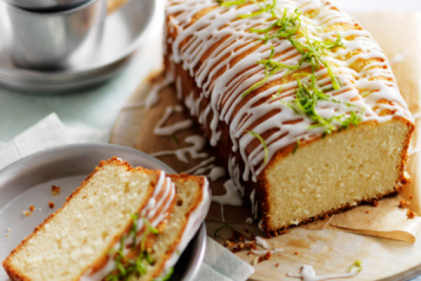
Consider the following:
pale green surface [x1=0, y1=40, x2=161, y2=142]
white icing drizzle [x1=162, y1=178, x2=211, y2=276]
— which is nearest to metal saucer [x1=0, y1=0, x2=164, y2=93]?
pale green surface [x1=0, y1=40, x2=161, y2=142]

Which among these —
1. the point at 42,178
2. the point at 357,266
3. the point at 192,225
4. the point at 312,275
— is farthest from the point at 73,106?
the point at 357,266

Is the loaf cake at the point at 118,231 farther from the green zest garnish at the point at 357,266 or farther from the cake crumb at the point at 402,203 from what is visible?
the cake crumb at the point at 402,203

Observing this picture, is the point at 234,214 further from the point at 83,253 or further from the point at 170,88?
the point at 170,88

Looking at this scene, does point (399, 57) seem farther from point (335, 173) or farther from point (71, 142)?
point (71, 142)

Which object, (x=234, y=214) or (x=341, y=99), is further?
(x=234, y=214)

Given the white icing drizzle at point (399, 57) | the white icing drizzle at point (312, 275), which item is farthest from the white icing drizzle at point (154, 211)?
the white icing drizzle at point (399, 57)

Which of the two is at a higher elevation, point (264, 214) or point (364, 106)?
point (364, 106)

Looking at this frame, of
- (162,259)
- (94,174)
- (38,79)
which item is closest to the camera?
(162,259)

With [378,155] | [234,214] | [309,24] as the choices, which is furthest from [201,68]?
[378,155]

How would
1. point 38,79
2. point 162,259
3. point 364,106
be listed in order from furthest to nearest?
1. point 38,79
2. point 364,106
3. point 162,259
